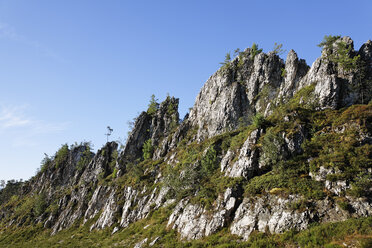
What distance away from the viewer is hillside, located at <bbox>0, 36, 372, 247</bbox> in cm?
2656

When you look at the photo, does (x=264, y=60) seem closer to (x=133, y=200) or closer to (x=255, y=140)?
(x=255, y=140)

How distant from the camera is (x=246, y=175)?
40031 mm

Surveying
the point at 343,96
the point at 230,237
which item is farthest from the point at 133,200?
the point at 343,96

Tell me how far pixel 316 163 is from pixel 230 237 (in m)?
20.4

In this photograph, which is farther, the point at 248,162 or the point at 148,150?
the point at 148,150

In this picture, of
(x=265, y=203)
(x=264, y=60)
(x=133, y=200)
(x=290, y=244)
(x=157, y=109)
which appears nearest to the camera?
(x=290, y=244)

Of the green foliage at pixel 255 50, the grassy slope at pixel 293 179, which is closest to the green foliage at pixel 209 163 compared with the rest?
the grassy slope at pixel 293 179

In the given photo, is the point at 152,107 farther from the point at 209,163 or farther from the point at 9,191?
the point at 9,191

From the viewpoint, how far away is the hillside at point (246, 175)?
26.6 metres

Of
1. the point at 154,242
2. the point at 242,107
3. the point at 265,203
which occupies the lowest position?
the point at 154,242

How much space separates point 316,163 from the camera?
34281mm

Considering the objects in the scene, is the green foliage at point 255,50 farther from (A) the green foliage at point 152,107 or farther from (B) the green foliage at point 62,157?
(B) the green foliage at point 62,157

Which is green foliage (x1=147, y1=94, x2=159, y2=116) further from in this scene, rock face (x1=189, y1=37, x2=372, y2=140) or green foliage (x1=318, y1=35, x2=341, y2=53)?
green foliage (x1=318, y1=35, x2=341, y2=53)

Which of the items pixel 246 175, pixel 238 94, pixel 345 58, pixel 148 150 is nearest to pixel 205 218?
pixel 246 175
